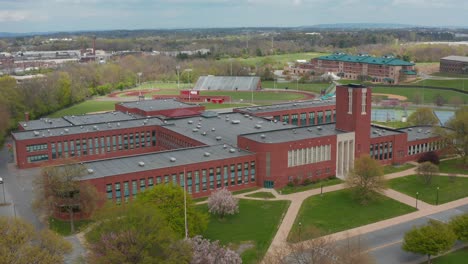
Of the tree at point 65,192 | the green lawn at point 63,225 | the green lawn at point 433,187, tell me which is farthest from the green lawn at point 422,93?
the tree at point 65,192

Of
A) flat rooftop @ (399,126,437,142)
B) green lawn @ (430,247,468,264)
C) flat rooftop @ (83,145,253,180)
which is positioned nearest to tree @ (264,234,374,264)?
green lawn @ (430,247,468,264)

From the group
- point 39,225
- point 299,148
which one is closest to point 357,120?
point 299,148

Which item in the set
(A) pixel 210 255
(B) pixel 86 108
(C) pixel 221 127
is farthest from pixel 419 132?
(B) pixel 86 108

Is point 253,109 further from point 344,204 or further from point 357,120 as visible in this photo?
point 344,204

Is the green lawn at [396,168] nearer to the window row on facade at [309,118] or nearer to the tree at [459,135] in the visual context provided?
the tree at [459,135]

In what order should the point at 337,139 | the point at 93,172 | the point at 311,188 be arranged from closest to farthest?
1. the point at 93,172
2. the point at 311,188
3. the point at 337,139

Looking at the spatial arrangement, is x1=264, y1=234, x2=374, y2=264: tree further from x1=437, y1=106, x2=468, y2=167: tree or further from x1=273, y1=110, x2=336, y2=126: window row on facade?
x1=273, y1=110, x2=336, y2=126: window row on facade

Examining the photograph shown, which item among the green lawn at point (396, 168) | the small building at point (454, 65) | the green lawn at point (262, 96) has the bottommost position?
the green lawn at point (396, 168)
